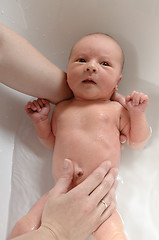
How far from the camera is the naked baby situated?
1015mm

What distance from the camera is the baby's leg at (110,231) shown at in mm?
905

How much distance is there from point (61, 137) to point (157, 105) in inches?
18.5

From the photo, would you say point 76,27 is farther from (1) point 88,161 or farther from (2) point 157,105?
(1) point 88,161

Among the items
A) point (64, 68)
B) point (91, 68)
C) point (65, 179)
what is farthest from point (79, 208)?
point (64, 68)

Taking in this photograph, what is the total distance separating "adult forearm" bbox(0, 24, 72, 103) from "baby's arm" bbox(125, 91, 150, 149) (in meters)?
0.29

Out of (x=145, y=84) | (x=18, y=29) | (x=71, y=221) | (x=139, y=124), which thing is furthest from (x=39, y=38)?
(x=71, y=221)

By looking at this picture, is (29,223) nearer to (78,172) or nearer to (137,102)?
(78,172)

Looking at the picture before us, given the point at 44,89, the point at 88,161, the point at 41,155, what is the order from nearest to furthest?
the point at 88,161, the point at 44,89, the point at 41,155

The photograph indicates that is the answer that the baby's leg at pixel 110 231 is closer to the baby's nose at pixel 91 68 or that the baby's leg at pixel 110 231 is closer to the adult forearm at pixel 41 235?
the adult forearm at pixel 41 235

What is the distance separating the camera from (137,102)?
39.6 inches

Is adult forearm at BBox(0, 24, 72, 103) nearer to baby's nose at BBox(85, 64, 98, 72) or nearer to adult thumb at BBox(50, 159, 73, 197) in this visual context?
baby's nose at BBox(85, 64, 98, 72)

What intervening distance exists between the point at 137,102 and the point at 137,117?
6 centimetres

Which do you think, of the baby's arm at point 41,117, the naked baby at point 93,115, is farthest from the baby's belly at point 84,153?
the baby's arm at point 41,117

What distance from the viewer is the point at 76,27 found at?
133 cm
